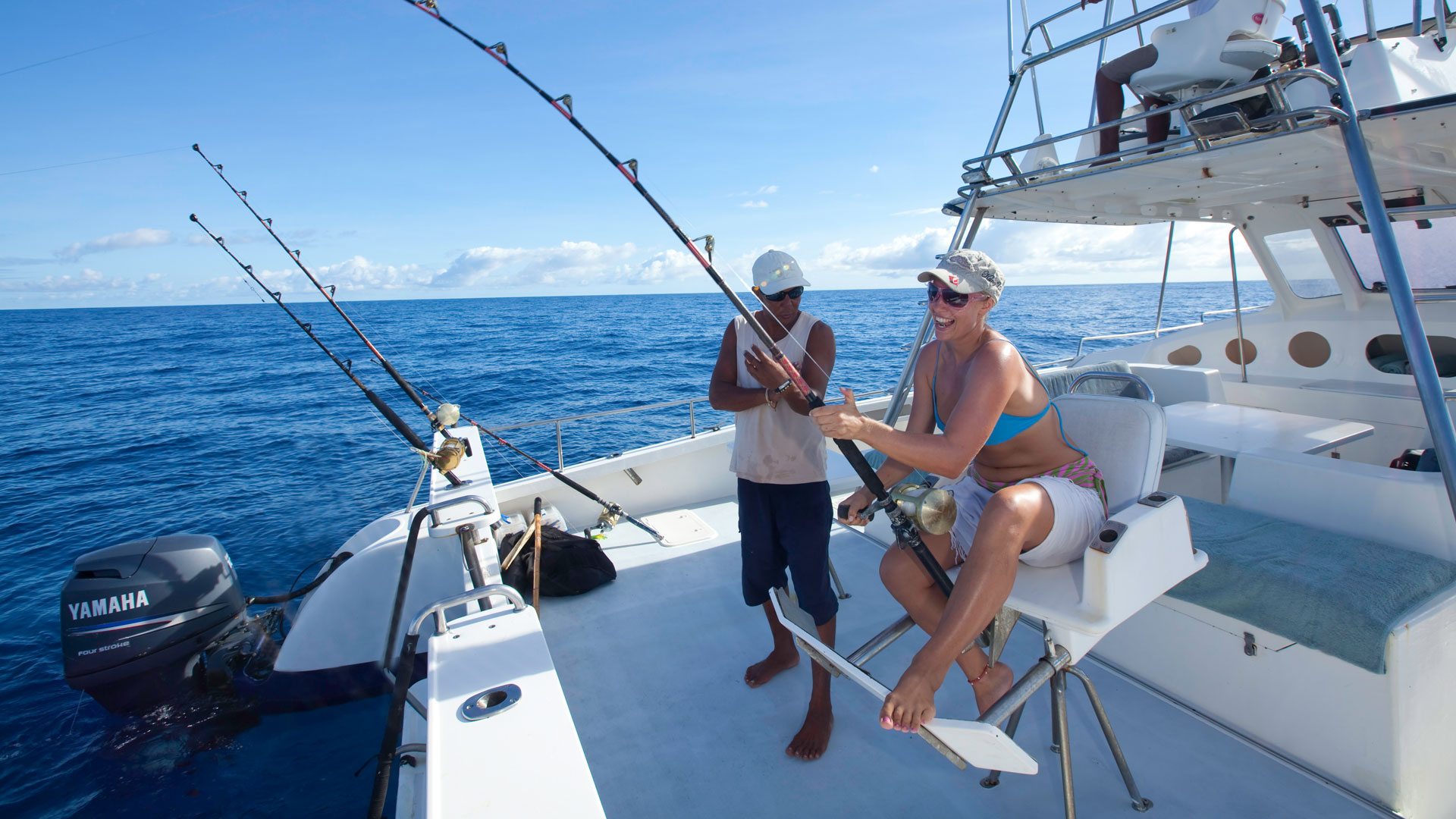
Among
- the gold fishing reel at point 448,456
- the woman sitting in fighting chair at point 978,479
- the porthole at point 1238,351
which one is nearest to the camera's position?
the woman sitting in fighting chair at point 978,479

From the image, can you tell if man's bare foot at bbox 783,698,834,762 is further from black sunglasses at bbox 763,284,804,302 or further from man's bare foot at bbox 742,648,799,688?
black sunglasses at bbox 763,284,804,302

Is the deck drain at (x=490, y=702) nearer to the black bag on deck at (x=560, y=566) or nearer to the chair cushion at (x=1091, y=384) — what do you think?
the black bag on deck at (x=560, y=566)

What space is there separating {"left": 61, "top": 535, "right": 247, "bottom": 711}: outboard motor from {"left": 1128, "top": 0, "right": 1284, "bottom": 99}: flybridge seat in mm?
5058

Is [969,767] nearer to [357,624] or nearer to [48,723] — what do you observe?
[357,624]

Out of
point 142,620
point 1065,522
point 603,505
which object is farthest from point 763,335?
point 142,620

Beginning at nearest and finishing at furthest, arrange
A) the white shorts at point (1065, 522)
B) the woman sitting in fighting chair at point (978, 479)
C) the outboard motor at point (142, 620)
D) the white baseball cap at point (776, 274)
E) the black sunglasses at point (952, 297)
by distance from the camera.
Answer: the woman sitting in fighting chair at point (978, 479) → the white shorts at point (1065, 522) → the black sunglasses at point (952, 297) → the white baseball cap at point (776, 274) → the outboard motor at point (142, 620)

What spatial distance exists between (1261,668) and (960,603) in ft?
4.77

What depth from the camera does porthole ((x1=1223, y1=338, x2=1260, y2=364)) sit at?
5.47 meters

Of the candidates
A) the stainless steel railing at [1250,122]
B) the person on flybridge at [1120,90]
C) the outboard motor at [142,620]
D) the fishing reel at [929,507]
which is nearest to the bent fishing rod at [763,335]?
the fishing reel at [929,507]

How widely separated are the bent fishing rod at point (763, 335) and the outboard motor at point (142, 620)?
9.53 ft

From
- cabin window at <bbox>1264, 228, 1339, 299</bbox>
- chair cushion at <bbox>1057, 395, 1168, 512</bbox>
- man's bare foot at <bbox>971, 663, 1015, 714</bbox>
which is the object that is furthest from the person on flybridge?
cabin window at <bbox>1264, 228, 1339, 299</bbox>

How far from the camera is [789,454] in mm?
2562

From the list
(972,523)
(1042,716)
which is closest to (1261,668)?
(1042,716)

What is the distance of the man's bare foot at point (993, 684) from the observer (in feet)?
6.64
